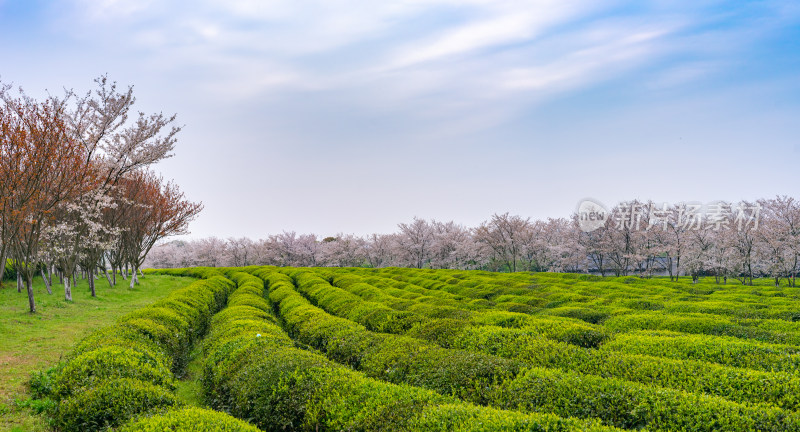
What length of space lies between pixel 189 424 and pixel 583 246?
6131 cm

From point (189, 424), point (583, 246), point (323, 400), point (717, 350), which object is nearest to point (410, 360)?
point (323, 400)

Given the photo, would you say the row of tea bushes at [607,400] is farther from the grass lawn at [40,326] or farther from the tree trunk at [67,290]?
the tree trunk at [67,290]

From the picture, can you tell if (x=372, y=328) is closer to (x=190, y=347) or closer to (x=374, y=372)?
(x=374, y=372)

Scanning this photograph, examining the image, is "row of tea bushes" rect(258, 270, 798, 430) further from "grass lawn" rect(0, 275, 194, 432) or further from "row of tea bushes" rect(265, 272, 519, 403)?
"grass lawn" rect(0, 275, 194, 432)

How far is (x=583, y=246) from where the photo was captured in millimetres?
59625

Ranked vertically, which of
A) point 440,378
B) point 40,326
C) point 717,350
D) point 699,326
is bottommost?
point 40,326

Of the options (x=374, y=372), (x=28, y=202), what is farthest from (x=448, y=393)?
(x=28, y=202)

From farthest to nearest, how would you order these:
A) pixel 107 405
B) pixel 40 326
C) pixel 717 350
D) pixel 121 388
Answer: pixel 40 326
pixel 717 350
pixel 121 388
pixel 107 405

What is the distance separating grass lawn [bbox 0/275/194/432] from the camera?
332 inches

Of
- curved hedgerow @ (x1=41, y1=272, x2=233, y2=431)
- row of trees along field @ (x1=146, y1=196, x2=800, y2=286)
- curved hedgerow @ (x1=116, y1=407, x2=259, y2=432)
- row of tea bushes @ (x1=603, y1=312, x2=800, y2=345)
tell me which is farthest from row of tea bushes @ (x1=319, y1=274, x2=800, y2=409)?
row of trees along field @ (x1=146, y1=196, x2=800, y2=286)

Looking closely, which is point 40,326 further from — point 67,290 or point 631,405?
point 631,405

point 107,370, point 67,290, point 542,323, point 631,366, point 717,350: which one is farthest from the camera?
point 67,290

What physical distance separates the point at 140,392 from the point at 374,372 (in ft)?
15.6

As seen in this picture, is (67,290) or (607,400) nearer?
(607,400)
